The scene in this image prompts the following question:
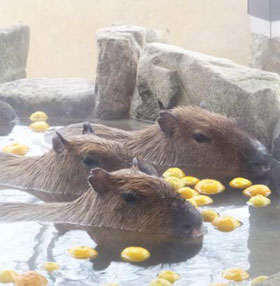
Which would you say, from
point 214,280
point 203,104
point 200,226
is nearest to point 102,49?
point 203,104

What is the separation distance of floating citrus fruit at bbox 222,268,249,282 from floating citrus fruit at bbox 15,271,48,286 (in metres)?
0.95

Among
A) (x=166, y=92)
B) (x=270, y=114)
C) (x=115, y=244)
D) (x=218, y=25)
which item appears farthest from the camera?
(x=218, y=25)

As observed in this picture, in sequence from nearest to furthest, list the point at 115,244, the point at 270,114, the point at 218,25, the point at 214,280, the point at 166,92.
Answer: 1. the point at 214,280
2. the point at 115,244
3. the point at 270,114
4. the point at 166,92
5. the point at 218,25

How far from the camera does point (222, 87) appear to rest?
8461mm

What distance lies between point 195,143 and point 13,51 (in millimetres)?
3215

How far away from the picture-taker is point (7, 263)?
19.0ft

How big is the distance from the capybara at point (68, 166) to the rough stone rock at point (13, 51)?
3212 mm

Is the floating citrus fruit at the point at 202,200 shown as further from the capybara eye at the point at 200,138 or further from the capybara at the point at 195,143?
the capybara eye at the point at 200,138

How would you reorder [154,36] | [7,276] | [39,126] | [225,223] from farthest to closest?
[154,36], [39,126], [225,223], [7,276]

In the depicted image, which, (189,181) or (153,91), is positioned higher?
(153,91)

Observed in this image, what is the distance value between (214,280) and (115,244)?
2.64 ft

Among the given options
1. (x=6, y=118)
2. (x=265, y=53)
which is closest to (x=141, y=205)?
(x=6, y=118)

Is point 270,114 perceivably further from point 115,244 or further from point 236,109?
point 115,244

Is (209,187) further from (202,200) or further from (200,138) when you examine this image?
(200,138)
